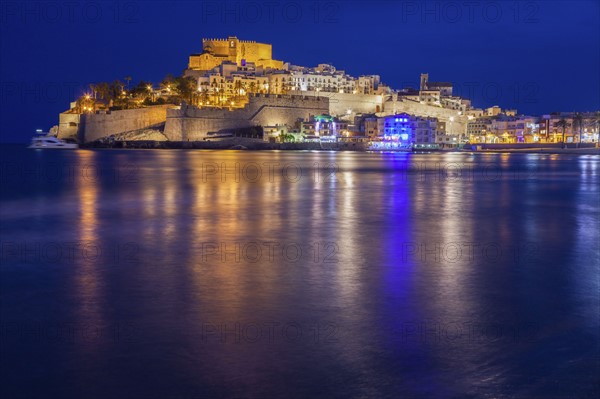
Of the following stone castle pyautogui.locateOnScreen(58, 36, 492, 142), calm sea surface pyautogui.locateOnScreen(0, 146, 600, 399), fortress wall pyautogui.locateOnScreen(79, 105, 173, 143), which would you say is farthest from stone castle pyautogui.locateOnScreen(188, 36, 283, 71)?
calm sea surface pyautogui.locateOnScreen(0, 146, 600, 399)

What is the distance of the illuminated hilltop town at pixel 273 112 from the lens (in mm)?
54219

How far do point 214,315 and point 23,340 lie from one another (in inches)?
48.9

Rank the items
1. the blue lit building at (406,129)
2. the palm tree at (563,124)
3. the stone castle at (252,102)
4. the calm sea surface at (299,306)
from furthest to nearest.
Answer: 1. the palm tree at (563,124)
2. the blue lit building at (406,129)
3. the stone castle at (252,102)
4. the calm sea surface at (299,306)

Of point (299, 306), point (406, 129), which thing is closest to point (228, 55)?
point (406, 129)

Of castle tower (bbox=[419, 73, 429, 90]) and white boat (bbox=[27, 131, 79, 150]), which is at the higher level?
castle tower (bbox=[419, 73, 429, 90])

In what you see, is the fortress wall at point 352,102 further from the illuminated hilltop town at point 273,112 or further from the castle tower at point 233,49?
the castle tower at point 233,49

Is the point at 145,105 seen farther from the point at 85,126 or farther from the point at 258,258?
the point at 258,258

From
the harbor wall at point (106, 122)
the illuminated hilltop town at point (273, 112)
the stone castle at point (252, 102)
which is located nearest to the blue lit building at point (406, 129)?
the illuminated hilltop town at point (273, 112)

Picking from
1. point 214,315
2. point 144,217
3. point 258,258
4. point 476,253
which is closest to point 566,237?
point 476,253

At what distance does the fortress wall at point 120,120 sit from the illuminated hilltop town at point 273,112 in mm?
92

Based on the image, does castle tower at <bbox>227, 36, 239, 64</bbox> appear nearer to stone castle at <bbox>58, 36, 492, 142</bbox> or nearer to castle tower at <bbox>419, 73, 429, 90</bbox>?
stone castle at <bbox>58, 36, 492, 142</bbox>

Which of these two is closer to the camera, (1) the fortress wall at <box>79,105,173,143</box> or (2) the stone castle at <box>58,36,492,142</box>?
(2) the stone castle at <box>58,36,492,142</box>

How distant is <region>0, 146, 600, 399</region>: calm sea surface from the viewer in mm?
3205

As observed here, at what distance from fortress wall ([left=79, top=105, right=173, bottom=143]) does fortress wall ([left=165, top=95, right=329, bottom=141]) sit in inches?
74.1
